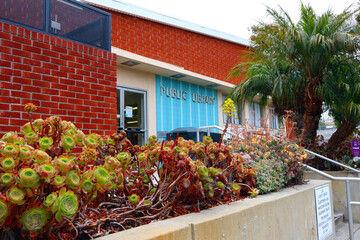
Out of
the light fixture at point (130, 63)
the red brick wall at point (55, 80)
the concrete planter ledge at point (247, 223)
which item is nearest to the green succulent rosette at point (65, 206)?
the concrete planter ledge at point (247, 223)

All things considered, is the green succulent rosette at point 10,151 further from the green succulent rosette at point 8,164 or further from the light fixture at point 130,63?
the light fixture at point 130,63

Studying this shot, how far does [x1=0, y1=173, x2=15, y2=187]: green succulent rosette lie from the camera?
1530 mm

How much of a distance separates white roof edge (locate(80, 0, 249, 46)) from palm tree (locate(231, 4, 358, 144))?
12.6 feet

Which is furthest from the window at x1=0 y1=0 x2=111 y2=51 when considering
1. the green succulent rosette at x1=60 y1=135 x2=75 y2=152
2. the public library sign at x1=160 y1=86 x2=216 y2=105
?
the public library sign at x1=160 y1=86 x2=216 y2=105

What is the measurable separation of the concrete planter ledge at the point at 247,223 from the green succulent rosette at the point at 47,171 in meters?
0.53

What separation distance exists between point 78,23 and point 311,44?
5.39m

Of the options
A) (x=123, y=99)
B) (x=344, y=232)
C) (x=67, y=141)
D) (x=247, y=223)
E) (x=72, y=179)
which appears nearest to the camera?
(x=72, y=179)

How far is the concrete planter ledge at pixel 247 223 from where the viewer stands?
2.08 meters

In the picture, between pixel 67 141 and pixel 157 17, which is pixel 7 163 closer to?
pixel 67 141

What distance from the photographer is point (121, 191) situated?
9.14 ft

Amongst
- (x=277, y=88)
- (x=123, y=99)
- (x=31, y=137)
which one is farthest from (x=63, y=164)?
(x=123, y=99)

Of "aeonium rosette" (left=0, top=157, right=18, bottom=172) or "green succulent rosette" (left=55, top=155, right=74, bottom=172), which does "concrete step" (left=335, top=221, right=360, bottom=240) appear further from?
"aeonium rosette" (left=0, top=157, right=18, bottom=172)

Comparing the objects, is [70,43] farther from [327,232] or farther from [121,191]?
[327,232]

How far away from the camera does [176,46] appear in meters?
11.7
